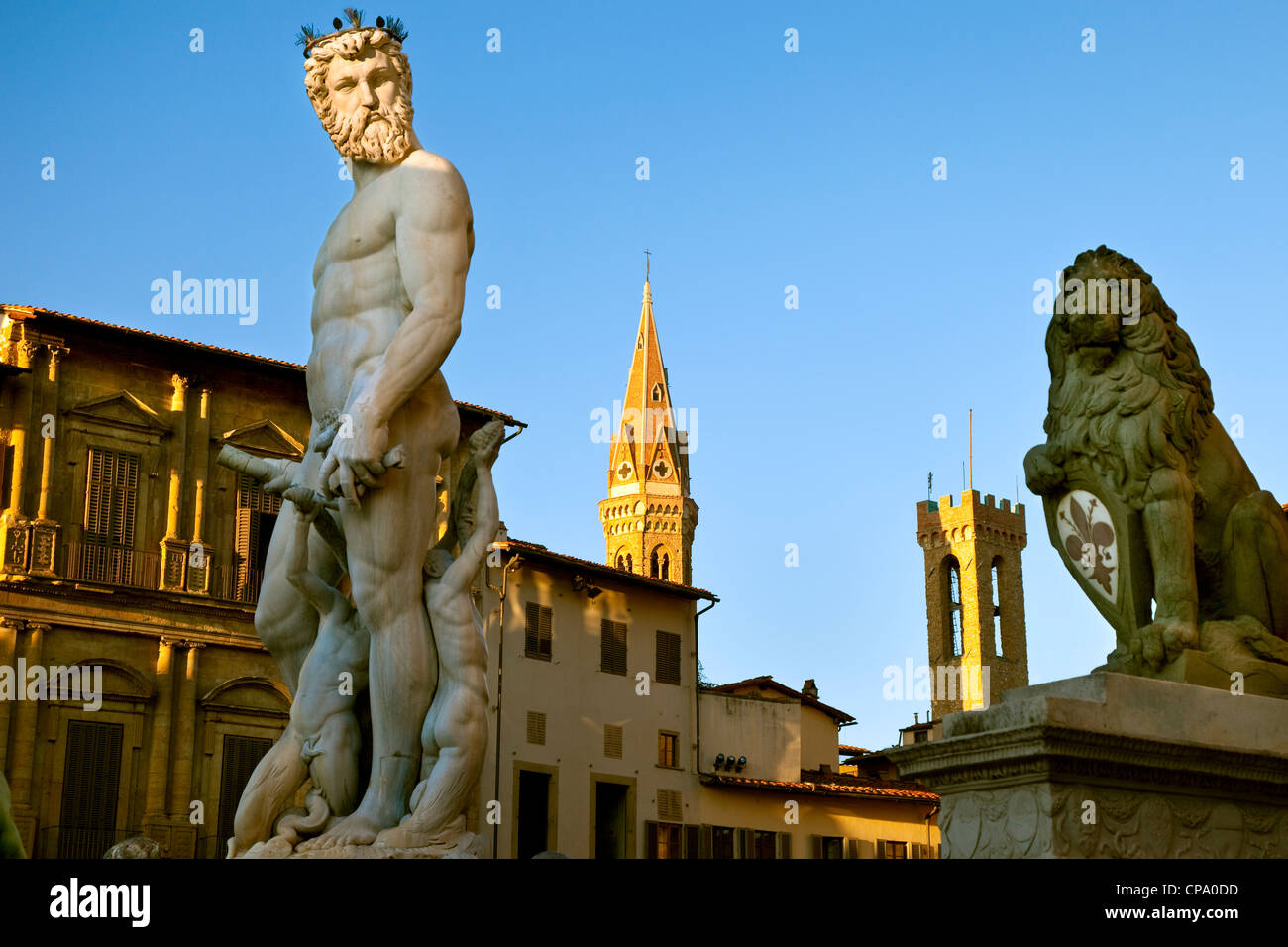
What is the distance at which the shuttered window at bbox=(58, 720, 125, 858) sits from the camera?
30469 millimetres

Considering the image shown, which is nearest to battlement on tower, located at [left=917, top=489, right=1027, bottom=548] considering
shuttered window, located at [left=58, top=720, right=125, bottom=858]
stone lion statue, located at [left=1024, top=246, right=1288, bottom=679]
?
shuttered window, located at [left=58, top=720, right=125, bottom=858]

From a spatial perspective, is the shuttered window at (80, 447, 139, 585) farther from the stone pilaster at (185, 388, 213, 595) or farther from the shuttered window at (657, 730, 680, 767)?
the shuttered window at (657, 730, 680, 767)

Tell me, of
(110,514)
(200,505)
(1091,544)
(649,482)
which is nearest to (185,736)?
(110,514)

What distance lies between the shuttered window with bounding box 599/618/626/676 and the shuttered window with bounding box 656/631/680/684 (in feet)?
3.43

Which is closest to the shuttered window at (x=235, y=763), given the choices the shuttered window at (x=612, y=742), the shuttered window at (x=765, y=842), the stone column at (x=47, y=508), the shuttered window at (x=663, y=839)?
the stone column at (x=47, y=508)

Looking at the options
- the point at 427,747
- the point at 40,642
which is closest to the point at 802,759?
the point at 40,642

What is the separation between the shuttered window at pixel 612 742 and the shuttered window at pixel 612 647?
133 cm

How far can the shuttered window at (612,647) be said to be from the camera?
39.5 meters

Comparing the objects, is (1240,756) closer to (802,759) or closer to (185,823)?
(185,823)

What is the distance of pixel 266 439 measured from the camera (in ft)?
116

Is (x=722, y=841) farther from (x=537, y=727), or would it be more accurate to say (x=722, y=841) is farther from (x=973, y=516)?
(x=973, y=516)

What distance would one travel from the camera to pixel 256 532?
3528 cm

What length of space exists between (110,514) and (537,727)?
10.3m
